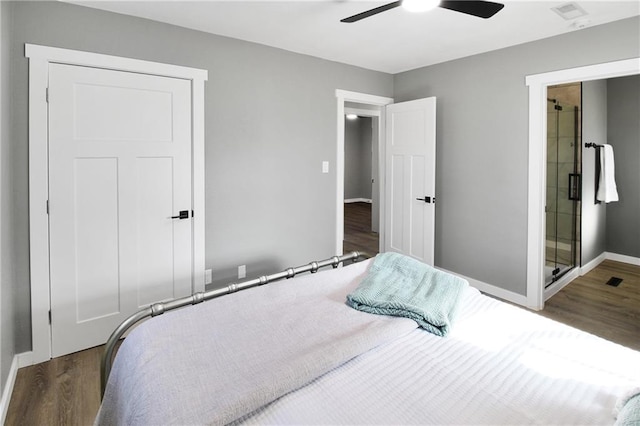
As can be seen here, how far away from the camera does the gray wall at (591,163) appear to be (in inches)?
159

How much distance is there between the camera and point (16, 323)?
2.38 m

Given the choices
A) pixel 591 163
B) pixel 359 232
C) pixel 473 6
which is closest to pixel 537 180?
pixel 591 163

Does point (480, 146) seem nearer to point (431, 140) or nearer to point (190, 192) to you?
point (431, 140)

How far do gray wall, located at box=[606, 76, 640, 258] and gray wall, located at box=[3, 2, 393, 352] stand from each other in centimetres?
297

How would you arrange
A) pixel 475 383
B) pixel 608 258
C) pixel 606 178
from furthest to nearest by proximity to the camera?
pixel 608 258 < pixel 606 178 < pixel 475 383

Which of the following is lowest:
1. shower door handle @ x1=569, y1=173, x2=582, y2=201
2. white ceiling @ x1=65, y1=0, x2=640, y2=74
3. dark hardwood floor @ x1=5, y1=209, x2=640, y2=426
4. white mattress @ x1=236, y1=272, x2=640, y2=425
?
dark hardwood floor @ x1=5, y1=209, x2=640, y2=426

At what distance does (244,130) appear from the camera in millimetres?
3256

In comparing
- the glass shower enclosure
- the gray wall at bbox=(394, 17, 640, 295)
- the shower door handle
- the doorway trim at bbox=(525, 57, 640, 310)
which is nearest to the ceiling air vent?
the gray wall at bbox=(394, 17, 640, 295)

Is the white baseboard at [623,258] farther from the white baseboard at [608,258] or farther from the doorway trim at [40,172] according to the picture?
the doorway trim at [40,172]

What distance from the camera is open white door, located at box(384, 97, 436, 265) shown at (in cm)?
388

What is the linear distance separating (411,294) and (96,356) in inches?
88.1

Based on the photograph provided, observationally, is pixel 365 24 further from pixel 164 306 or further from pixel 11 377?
pixel 11 377

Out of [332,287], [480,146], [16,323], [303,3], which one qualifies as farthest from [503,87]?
[16,323]

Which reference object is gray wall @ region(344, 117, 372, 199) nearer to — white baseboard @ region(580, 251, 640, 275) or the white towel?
white baseboard @ region(580, 251, 640, 275)
